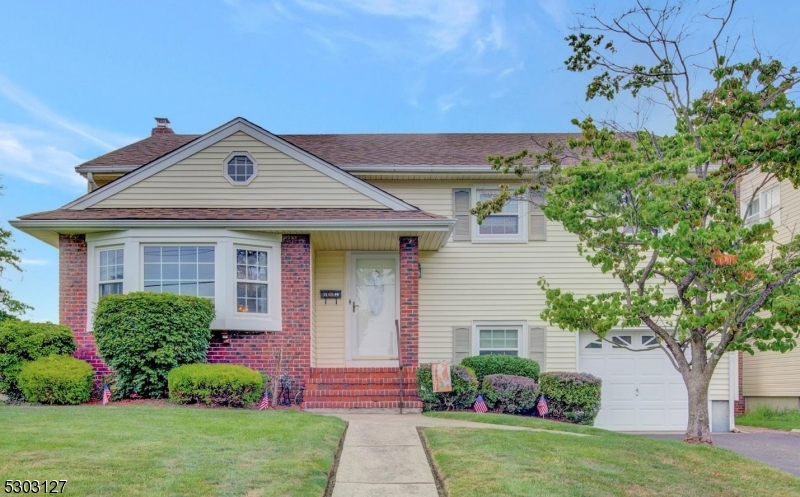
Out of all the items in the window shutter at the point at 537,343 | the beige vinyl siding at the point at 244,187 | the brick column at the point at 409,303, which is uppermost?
the beige vinyl siding at the point at 244,187

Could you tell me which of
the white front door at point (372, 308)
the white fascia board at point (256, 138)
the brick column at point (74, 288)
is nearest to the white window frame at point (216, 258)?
the brick column at point (74, 288)

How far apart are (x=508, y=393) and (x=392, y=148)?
6.37m

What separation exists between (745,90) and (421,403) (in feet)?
22.0

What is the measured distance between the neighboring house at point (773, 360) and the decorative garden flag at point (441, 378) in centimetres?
878

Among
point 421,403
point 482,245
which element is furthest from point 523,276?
point 421,403

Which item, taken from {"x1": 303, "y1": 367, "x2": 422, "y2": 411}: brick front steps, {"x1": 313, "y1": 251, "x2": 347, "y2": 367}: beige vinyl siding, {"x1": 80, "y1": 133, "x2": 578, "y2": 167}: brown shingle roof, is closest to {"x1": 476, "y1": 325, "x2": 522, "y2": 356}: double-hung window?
{"x1": 313, "y1": 251, "x2": 347, "y2": 367}: beige vinyl siding

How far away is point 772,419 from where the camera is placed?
16641 millimetres

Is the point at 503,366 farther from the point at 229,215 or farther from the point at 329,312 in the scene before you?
the point at 229,215

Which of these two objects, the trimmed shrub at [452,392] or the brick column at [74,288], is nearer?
the trimmed shrub at [452,392]

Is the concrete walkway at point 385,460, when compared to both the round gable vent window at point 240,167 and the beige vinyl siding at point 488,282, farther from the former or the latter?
the round gable vent window at point 240,167

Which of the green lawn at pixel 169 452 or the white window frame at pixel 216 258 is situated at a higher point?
the white window frame at pixel 216 258

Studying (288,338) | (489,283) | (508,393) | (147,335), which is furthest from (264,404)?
(489,283)

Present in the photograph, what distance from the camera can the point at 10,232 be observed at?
21.9m

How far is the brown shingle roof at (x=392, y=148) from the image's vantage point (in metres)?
14.7
